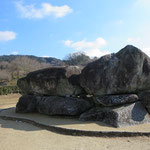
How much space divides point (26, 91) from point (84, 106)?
4512 mm

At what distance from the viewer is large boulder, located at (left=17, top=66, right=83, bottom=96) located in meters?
10.5

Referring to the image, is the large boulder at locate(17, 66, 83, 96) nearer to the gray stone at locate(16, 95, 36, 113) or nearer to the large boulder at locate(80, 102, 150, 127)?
the gray stone at locate(16, 95, 36, 113)

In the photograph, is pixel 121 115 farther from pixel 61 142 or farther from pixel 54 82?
pixel 54 82

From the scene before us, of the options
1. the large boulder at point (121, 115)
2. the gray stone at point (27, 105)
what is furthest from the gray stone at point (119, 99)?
the gray stone at point (27, 105)

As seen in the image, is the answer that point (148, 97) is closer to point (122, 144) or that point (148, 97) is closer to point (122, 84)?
point (122, 84)

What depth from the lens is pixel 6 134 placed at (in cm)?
734

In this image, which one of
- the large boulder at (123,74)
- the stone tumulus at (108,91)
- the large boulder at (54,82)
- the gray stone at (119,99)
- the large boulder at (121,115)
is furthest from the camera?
the large boulder at (54,82)

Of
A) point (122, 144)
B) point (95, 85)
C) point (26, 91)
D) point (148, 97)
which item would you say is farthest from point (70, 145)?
point (26, 91)

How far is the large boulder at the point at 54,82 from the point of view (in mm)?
10453

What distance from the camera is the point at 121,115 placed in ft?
25.6

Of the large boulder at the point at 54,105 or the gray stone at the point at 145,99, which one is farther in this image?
the large boulder at the point at 54,105

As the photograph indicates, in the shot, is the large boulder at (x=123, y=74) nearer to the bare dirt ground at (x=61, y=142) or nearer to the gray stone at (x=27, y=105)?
the bare dirt ground at (x=61, y=142)

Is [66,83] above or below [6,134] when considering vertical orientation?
above

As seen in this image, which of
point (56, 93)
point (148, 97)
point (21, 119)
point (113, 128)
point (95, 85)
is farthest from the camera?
point (56, 93)
